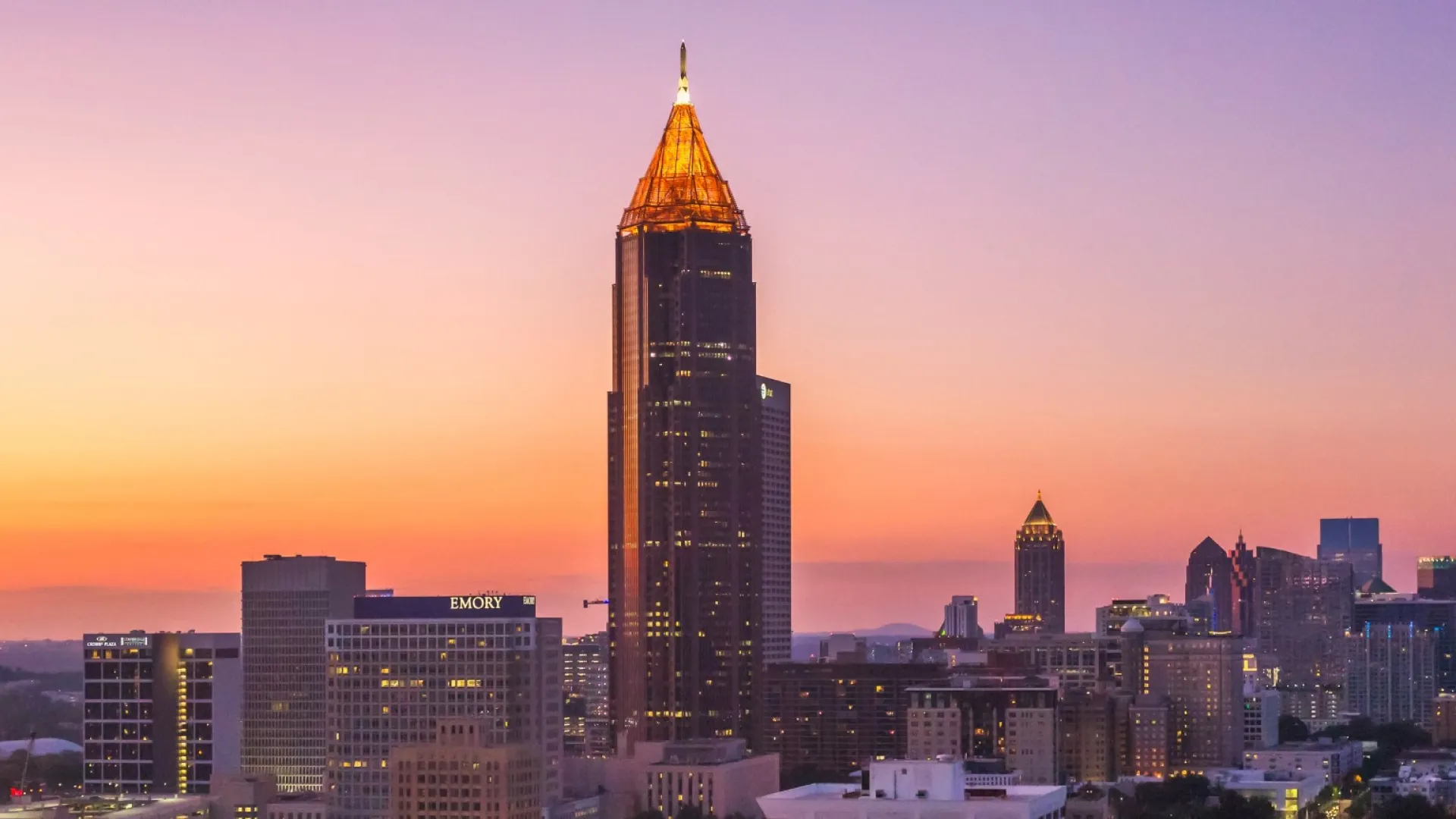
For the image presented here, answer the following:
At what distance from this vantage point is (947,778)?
15038cm

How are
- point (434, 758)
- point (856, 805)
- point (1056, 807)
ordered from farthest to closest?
point (434, 758) < point (1056, 807) < point (856, 805)

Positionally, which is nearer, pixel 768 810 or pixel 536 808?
pixel 768 810

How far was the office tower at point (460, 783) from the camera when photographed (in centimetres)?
18400

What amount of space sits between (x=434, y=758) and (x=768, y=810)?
42.7 meters

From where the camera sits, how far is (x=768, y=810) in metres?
148

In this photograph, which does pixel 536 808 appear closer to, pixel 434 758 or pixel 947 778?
pixel 434 758

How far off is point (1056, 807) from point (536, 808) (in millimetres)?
43103

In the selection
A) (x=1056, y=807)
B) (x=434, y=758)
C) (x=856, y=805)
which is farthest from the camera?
(x=434, y=758)

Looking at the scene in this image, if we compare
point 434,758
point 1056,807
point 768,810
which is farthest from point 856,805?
point 434,758

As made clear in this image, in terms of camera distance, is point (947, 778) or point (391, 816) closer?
point (947, 778)

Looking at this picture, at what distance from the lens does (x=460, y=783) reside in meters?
185

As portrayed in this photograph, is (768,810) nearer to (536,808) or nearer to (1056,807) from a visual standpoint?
(1056,807)

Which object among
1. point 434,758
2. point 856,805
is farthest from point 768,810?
point 434,758

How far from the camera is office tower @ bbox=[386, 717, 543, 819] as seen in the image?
18400 centimetres
